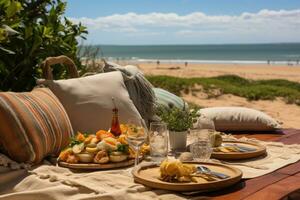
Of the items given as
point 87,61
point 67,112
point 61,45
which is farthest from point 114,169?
point 87,61

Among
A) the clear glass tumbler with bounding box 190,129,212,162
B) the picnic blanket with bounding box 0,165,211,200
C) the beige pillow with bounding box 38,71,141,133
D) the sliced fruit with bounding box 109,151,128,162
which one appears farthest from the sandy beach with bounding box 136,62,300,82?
the picnic blanket with bounding box 0,165,211,200

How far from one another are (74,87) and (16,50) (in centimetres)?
60

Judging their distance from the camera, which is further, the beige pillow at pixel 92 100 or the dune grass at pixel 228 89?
the dune grass at pixel 228 89

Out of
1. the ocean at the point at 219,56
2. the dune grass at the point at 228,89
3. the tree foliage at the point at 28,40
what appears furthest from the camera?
the ocean at the point at 219,56

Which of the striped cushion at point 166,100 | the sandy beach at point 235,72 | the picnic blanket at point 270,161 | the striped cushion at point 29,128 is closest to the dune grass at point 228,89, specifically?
the striped cushion at point 166,100

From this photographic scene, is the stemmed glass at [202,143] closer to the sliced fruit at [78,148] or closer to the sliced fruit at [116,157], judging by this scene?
the sliced fruit at [116,157]

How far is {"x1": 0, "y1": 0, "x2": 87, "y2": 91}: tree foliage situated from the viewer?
3.00 meters

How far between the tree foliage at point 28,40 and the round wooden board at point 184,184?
1.28 meters

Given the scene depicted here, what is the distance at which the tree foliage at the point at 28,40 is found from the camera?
300 centimetres

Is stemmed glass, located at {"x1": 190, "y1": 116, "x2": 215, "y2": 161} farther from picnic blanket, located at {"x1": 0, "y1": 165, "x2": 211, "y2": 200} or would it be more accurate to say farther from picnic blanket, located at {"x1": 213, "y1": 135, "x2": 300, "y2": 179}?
picnic blanket, located at {"x1": 0, "y1": 165, "x2": 211, "y2": 200}

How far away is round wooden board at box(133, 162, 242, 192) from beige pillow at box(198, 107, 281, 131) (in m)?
1.37

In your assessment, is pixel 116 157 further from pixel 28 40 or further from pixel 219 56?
pixel 219 56

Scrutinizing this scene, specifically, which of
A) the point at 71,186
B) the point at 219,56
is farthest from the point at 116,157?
the point at 219,56

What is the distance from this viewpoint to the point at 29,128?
2.20 meters
